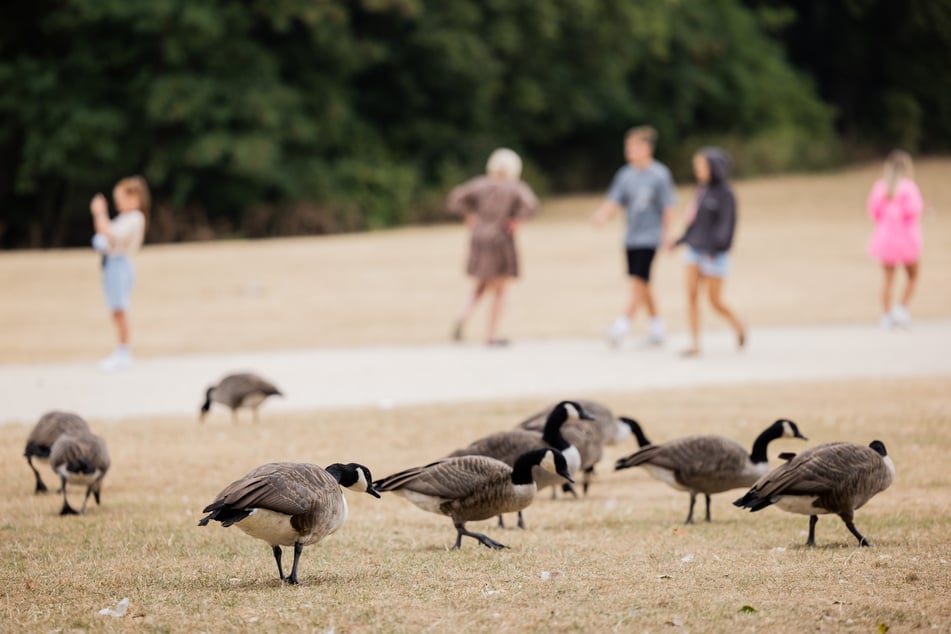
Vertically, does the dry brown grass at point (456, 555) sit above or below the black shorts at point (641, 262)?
below

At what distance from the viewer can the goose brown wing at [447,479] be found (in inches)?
297

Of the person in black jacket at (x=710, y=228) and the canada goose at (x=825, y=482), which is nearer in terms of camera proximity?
the canada goose at (x=825, y=482)

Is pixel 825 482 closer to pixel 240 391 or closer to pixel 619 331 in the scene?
pixel 240 391

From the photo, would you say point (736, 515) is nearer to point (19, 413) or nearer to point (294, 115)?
point (19, 413)

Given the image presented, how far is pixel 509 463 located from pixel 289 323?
13.2 meters

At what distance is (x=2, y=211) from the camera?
4006cm

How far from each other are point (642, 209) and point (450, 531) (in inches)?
361

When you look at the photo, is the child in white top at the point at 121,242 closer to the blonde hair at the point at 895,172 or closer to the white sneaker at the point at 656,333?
the white sneaker at the point at 656,333

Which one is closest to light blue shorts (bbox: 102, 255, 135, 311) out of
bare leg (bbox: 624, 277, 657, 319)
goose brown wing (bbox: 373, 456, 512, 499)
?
bare leg (bbox: 624, 277, 657, 319)

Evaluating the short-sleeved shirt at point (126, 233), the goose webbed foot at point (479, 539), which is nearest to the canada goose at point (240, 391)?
the short-sleeved shirt at point (126, 233)

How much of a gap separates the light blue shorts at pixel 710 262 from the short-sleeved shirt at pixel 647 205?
0.89 meters

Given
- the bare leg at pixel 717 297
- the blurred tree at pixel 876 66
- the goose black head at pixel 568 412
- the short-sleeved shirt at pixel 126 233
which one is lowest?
the goose black head at pixel 568 412

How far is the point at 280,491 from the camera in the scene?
6.45 metres

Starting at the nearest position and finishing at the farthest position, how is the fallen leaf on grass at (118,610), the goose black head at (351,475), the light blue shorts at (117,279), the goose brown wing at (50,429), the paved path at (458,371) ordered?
the fallen leaf on grass at (118,610) < the goose black head at (351,475) < the goose brown wing at (50,429) < the paved path at (458,371) < the light blue shorts at (117,279)
